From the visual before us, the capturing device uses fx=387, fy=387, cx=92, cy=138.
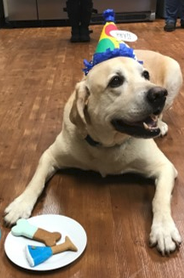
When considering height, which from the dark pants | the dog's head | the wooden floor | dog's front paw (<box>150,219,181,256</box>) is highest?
the dog's head

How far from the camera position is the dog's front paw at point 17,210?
137 cm

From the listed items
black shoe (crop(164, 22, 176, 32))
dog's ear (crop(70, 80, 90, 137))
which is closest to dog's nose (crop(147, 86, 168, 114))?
dog's ear (crop(70, 80, 90, 137))

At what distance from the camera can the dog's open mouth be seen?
140 cm

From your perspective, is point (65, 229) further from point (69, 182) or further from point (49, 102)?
point (49, 102)

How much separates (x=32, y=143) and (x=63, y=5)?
4497mm

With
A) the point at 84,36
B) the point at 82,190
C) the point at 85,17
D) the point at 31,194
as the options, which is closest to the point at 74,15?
the point at 85,17

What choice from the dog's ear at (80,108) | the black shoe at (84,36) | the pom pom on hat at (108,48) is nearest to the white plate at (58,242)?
the dog's ear at (80,108)

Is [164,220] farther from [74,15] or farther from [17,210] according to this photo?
[74,15]

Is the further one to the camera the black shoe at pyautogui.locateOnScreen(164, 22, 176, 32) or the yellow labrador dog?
the black shoe at pyautogui.locateOnScreen(164, 22, 176, 32)

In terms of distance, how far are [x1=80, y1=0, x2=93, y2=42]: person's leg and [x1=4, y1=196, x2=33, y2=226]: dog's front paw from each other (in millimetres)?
3463

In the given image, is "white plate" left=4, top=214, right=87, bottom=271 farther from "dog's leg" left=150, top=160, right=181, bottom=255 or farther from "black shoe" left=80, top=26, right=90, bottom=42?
"black shoe" left=80, top=26, right=90, bottom=42

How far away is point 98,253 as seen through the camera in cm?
124

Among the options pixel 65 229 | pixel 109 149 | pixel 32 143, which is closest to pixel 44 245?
pixel 65 229

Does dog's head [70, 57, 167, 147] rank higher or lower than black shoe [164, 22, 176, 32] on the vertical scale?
higher
